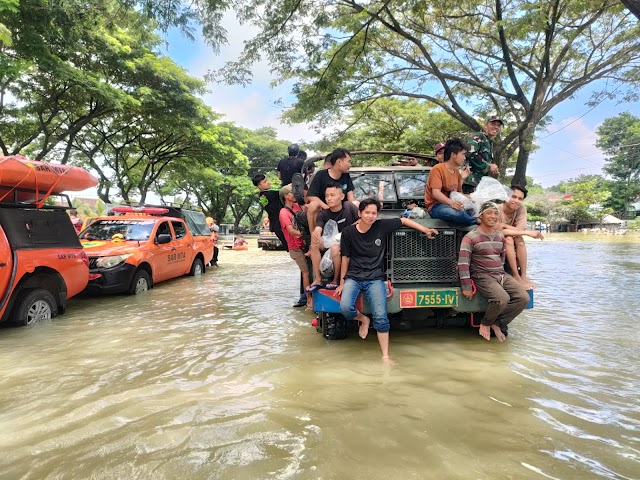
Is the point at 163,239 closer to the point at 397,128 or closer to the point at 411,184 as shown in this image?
the point at 411,184

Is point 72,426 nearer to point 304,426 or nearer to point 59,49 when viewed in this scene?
point 304,426

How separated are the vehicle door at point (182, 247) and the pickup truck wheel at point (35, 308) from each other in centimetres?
416

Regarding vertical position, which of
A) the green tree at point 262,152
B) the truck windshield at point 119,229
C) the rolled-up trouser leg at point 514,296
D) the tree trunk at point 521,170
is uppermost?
the green tree at point 262,152

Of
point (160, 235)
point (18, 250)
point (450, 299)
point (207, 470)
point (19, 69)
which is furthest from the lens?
point (19, 69)

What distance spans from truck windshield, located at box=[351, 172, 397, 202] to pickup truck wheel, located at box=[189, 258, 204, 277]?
676cm

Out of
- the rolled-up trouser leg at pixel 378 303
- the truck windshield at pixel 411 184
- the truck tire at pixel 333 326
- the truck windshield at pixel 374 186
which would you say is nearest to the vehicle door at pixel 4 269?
the truck tire at pixel 333 326

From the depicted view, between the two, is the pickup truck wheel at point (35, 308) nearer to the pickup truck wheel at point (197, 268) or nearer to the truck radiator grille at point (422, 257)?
the truck radiator grille at point (422, 257)

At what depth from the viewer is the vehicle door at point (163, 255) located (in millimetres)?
9172

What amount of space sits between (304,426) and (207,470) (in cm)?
73

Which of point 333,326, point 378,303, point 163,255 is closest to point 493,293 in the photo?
point 378,303

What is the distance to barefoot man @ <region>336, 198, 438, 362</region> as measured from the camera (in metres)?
4.33

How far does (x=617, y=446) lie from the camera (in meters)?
2.62

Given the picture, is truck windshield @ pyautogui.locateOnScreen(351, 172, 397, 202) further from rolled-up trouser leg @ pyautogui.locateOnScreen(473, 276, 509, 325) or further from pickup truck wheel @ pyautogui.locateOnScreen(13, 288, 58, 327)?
pickup truck wheel @ pyautogui.locateOnScreen(13, 288, 58, 327)

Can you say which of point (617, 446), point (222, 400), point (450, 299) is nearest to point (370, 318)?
point (450, 299)
